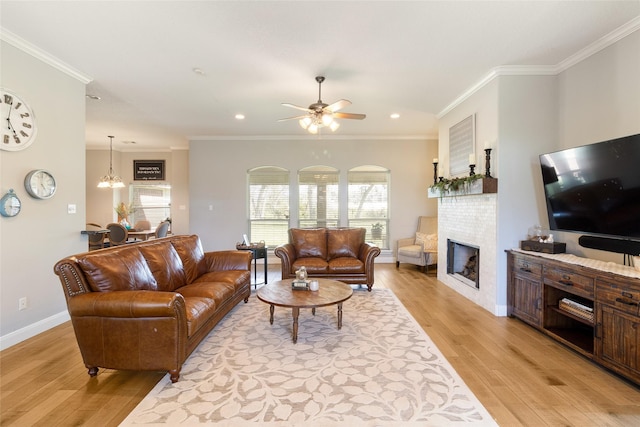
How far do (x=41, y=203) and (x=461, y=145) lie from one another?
17.9 feet

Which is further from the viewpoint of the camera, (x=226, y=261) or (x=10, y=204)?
(x=226, y=261)

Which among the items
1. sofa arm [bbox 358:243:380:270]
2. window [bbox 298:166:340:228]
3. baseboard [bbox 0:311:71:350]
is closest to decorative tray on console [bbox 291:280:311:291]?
sofa arm [bbox 358:243:380:270]

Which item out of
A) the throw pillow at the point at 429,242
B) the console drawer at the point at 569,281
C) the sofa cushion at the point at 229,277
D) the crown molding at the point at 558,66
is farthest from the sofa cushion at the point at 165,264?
the throw pillow at the point at 429,242

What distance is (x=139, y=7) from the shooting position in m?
2.44

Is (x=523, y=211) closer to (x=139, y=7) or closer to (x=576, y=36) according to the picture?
(x=576, y=36)

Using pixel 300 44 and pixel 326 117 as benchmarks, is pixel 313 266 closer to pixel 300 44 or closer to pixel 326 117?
pixel 326 117

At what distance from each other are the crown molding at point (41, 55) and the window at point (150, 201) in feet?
17.0

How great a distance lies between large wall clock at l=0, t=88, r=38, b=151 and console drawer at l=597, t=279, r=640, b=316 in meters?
5.48

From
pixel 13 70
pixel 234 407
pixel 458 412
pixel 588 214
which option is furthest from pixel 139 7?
pixel 588 214

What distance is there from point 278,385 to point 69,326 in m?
2.81

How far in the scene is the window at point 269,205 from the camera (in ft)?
23.4

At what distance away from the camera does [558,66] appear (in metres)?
3.49

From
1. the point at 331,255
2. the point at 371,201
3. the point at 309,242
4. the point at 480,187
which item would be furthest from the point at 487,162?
the point at 371,201

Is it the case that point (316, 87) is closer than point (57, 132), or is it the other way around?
point (57, 132)
